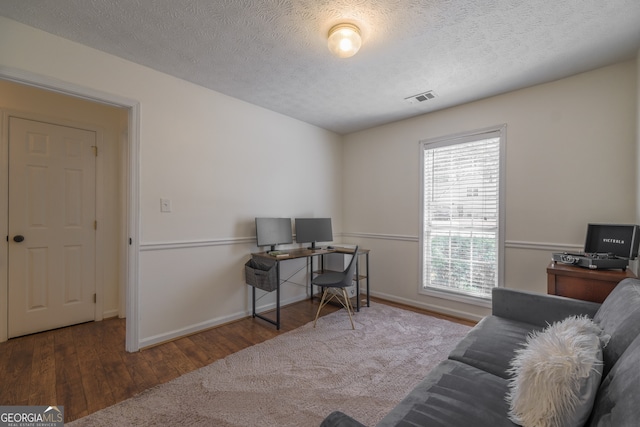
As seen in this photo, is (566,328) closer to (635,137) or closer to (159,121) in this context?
(635,137)

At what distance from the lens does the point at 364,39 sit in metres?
2.04

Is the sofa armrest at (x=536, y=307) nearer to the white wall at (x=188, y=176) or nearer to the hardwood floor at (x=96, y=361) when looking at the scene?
the hardwood floor at (x=96, y=361)

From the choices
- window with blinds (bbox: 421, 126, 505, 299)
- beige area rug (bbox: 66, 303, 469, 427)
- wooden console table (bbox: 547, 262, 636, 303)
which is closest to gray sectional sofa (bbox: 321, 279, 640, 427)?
wooden console table (bbox: 547, 262, 636, 303)

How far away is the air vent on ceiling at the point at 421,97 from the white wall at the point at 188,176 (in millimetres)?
1551

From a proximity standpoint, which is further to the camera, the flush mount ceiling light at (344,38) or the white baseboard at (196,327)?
the white baseboard at (196,327)

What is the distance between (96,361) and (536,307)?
338cm

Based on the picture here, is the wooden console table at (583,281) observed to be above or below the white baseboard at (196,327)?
above

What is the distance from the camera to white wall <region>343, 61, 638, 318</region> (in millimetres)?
2357

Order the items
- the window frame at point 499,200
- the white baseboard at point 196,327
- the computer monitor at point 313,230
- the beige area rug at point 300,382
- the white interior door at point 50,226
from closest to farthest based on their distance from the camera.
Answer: the beige area rug at point 300,382 → the white baseboard at point 196,327 → the white interior door at point 50,226 → the window frame at point 499,200 → the computer monitor at point 313,230

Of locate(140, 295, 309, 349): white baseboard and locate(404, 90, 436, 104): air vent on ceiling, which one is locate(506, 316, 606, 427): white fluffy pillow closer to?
locate(404, 90, 436, 104): air vent on ceiling

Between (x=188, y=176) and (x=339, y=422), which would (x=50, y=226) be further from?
(x=339, y=422)

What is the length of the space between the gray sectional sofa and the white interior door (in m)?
3.39

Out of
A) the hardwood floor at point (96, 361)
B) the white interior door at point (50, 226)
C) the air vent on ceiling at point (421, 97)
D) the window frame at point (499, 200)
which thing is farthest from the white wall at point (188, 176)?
the window frame at point (499, 200)

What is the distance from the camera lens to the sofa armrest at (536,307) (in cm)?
178
